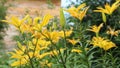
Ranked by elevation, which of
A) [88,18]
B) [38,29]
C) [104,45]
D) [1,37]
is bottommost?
[1,37]

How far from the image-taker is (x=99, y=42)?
147 centimetres

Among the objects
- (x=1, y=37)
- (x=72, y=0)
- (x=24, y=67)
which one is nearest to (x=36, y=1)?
(x=1, y=37)

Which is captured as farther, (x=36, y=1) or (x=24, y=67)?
(x=36, y=1)

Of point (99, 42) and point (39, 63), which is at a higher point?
point (99, 42)

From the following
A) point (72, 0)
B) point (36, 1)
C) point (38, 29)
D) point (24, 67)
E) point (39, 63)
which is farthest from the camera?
point (36, 1)

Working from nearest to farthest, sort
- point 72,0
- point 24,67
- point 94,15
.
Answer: point 24,67, point 94,15, point 72,0

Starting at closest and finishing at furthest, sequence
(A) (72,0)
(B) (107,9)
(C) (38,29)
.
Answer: (C) (38,29), (B) (107,9), (A) (72,0)

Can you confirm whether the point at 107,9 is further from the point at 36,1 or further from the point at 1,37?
the point at 36,1

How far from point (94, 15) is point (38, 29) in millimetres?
2578

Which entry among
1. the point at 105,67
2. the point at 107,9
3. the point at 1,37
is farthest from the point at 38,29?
the point at 1,37

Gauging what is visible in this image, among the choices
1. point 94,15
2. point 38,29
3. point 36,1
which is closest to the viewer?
point 38,29

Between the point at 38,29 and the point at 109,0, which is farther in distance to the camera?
the point at 109,0

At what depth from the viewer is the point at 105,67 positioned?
5.40 feet

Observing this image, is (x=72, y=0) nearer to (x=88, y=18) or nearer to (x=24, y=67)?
(x=88, y=18)
